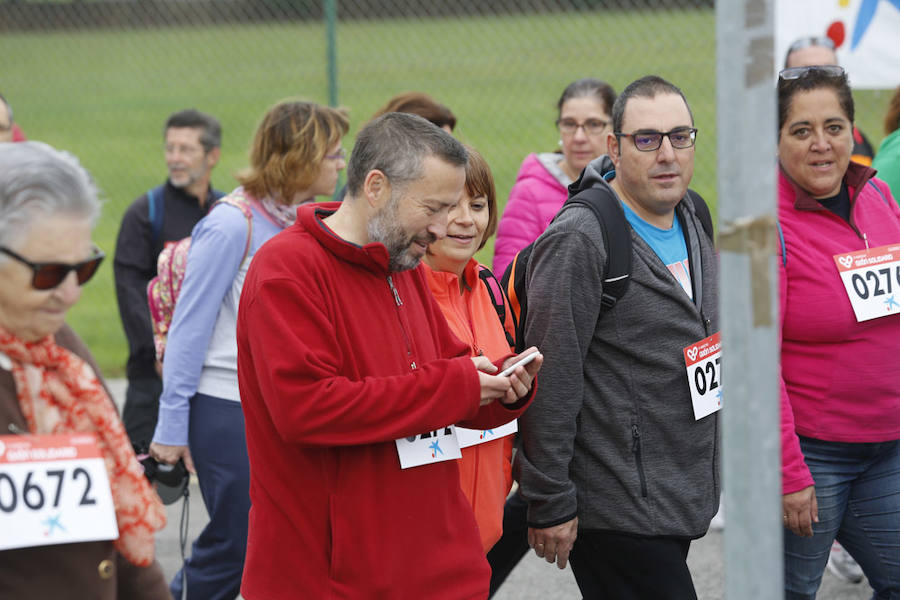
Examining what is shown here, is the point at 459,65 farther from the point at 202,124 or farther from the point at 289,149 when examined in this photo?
the point at 289,149

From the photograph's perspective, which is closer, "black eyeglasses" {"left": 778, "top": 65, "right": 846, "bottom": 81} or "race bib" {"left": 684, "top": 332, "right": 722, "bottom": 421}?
"race bib" {"left": 684, "top": 332, "right": 722, "bottom": 421}

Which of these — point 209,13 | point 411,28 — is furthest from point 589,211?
point 209,13

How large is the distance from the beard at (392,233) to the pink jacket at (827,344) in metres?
1.32

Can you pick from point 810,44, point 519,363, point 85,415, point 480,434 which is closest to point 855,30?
point 810,44

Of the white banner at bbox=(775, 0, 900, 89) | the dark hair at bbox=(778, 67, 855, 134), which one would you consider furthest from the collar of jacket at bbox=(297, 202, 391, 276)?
the white banner at bbox=(775, 0, 900, 89)

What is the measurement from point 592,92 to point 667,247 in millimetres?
2108

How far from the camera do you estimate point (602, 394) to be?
3.21 metres

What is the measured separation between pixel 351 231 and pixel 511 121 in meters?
10.4

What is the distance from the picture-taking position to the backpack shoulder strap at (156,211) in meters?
5.67

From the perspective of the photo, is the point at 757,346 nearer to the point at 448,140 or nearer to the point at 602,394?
the point at 448,140

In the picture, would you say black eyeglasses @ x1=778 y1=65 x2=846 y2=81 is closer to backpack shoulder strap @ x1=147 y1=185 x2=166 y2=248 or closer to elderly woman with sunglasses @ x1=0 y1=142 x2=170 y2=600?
elderly woman with sunglasses @ x1=0 y1=142 x2=170 y2=600

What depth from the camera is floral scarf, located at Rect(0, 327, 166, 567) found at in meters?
2.12

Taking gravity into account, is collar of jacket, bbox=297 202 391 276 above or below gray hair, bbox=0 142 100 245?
below

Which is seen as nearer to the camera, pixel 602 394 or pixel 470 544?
pixel 470 544
